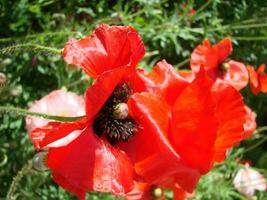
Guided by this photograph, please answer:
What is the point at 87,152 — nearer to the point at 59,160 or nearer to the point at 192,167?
the point at 59,160

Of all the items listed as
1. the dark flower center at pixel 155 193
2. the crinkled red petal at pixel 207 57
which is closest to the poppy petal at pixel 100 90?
the dark flower center at pixel 155 193

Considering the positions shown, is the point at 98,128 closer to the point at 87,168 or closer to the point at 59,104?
the point at 87,168

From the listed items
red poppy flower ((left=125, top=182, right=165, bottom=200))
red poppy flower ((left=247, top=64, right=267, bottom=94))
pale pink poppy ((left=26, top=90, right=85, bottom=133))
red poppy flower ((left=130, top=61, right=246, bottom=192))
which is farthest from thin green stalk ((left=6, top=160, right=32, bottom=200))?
red poppy flower ((left=247, top=64, right=267, bottom=94))

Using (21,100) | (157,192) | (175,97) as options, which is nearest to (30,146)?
(21,100)

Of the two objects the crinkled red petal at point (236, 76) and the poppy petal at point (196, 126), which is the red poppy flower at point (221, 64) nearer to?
the crinkled red petal at point (236, 76)

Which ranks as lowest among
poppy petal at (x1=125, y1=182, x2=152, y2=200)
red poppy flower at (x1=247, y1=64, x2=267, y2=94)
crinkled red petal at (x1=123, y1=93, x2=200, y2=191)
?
poppy petal at (x1=125, y1=182, x2=152, y2=200)

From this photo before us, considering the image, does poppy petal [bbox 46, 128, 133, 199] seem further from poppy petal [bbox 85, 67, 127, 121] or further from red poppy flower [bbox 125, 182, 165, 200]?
red poppy flower [bbox 125, 182, 165, 200]

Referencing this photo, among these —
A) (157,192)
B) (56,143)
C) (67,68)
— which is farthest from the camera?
(67,68)
